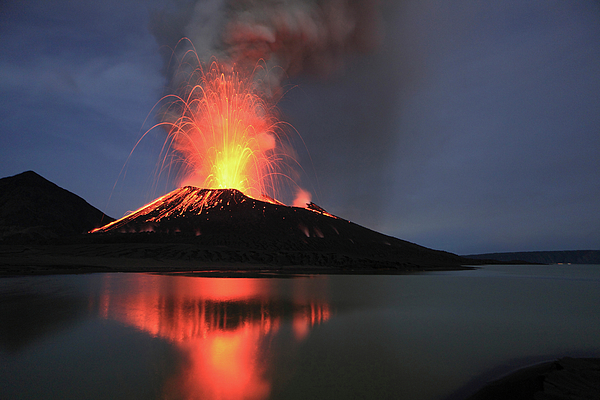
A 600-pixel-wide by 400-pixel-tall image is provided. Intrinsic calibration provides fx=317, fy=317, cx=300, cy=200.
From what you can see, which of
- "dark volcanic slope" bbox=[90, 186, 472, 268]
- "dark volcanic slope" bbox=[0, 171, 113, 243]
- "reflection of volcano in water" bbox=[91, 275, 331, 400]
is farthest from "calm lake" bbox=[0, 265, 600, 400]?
"dark volcanic slope" bbox=[0, 171, 113, 243]

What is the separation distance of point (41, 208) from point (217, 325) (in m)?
200

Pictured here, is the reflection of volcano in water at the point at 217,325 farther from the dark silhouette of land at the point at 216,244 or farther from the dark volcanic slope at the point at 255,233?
the dark volcanic slope at the point at 255,233

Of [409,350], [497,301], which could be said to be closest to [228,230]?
[497,301]

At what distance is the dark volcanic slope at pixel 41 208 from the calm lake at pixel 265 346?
160 m

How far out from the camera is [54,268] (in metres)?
42.1

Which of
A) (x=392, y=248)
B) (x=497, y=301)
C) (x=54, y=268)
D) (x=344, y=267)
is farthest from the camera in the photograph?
(x=392, y=248)

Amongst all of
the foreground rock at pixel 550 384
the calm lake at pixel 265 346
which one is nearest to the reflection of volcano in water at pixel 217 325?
the calm lake at pixel 265 346

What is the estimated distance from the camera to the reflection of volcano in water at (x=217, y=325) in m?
8.05

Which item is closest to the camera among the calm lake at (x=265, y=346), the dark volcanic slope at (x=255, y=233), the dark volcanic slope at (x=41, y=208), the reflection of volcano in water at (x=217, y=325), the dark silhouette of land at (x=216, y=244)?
the calm lake at (x=265, y=346)

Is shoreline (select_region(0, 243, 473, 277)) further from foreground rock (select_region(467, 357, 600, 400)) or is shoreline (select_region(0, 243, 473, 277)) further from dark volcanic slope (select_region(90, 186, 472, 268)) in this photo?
foreground rock (select_region(467, 357, 600, 400))

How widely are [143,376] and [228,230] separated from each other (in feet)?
269

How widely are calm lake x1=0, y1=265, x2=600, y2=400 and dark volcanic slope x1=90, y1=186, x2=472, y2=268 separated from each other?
1814 inches

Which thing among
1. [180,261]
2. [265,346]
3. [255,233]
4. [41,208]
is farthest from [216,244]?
[41,208]

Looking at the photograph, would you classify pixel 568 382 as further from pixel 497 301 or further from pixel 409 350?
pixel 497 301
